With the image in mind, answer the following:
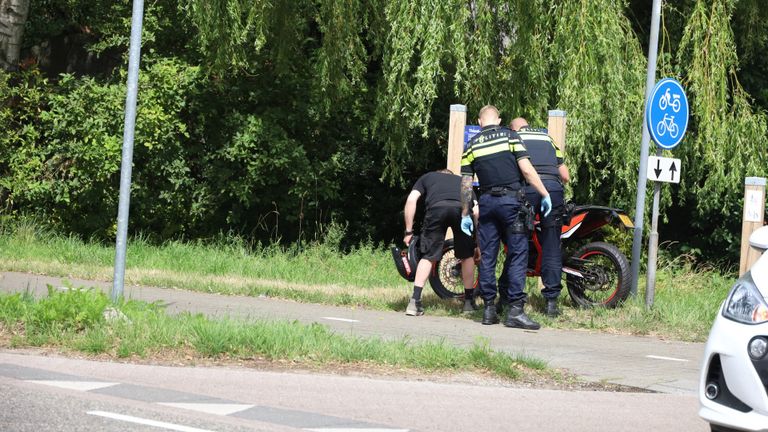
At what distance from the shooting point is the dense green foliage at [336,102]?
1566 centimetres

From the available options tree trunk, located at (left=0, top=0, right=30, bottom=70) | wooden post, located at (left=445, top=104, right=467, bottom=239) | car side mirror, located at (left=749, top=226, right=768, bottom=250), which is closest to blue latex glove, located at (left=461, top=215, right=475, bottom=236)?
wooden post, located at (left=445, top=104, right=467, bottom=239)

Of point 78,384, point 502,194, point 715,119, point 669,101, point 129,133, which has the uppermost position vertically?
point 715,119

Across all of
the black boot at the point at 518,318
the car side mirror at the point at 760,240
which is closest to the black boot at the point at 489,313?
the black boot at the point at 518,318

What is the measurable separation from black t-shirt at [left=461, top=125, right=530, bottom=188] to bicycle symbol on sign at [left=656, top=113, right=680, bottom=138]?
2.08 meters

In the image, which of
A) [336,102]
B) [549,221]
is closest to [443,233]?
[549,221]

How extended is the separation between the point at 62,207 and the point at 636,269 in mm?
11796

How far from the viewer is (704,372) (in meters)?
5.42

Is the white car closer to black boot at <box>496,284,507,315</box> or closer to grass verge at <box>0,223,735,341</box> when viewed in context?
grass verge at <box>0,223,735,341</box>

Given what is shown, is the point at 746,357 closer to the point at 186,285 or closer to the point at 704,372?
the point at 704,372

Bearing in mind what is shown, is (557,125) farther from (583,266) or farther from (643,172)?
(583,266)

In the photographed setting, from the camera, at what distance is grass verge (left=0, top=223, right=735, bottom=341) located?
36.6 feet

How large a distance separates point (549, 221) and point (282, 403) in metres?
5.20

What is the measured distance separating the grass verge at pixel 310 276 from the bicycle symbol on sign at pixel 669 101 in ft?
6.46

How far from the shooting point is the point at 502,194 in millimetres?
10547
